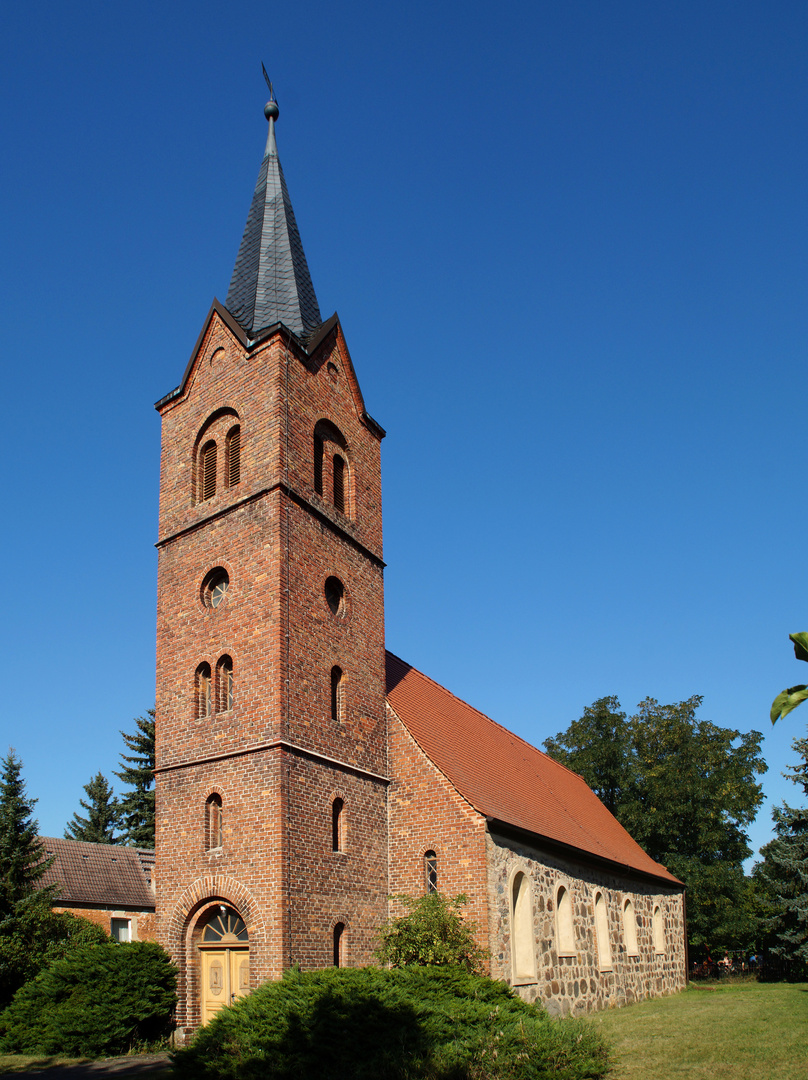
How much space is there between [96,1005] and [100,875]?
15963 millimetres

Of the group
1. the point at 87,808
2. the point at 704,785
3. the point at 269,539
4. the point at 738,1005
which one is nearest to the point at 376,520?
the point at 269,539

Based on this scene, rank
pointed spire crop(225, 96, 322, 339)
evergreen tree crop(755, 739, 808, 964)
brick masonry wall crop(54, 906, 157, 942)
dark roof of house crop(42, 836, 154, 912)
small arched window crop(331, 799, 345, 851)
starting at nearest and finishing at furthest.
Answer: small arched window crop(331, 799, 345, 851) < pointed spire crop(225, 96, 322, 339) < brick masonry wall crop(54, 906, 157, 942) < dark roof of house crop(42, 836, 154, 912) < evergreen tree crop(755, 739, 808, 964)

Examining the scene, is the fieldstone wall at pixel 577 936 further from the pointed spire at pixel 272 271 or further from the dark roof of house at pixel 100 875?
the dark roof of house at pixel 100 875

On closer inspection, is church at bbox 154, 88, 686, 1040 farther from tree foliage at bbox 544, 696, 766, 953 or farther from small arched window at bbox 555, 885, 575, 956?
tree foliage at bbox 544, 696, 766, 953

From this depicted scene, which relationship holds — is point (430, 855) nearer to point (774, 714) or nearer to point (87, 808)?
point (774, 714)

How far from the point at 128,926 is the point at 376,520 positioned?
1774 centimetres

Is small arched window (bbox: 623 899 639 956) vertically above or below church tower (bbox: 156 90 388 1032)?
below

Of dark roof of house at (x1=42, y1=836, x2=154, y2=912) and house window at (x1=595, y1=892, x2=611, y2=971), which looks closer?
house window at (x1=595, y1=892, x2=611, y2=971)

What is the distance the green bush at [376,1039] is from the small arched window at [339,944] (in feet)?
12.1

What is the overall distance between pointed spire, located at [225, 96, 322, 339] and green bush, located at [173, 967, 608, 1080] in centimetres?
1319

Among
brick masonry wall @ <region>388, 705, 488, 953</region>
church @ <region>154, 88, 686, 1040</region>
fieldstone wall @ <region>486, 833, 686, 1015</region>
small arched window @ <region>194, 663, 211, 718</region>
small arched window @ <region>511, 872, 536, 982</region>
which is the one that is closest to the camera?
church @ <region>154, 88, 686, 1040</region>

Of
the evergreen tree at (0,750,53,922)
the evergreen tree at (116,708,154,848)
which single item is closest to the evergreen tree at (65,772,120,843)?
the evergreen tree at (116,708,154,848)

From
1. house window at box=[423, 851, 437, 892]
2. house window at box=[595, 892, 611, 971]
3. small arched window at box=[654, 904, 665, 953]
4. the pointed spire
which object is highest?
the pointed spire

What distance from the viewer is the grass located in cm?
1148
